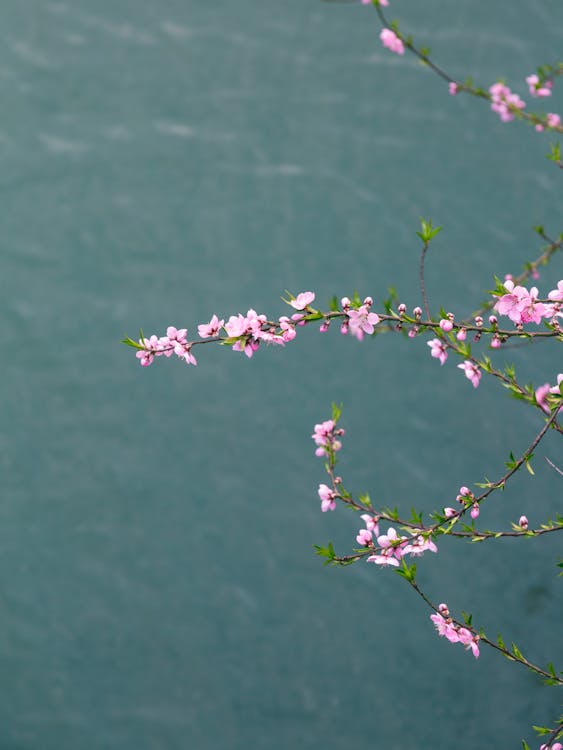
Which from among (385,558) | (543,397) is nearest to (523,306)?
(543,397)

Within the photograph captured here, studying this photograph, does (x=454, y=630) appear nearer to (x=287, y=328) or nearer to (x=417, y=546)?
(x=417, y=546)

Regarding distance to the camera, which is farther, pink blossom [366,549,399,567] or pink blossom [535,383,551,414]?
pink blossom [366,549,399,567]

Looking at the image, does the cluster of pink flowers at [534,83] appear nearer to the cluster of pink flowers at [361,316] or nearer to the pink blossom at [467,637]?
the cluster of pink flowers at [361,316]

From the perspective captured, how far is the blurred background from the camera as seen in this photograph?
3.48 m

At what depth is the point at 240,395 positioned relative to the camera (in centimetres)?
353

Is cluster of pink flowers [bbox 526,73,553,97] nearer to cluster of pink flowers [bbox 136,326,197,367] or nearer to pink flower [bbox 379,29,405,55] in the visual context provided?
pink flower [bbox 379,29,405,55]

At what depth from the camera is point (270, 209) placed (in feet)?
11.6

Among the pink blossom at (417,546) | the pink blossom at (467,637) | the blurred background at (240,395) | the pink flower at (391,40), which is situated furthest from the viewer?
the blurred background at (240,395)

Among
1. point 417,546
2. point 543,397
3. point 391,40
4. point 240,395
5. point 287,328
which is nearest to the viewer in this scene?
point 543,397

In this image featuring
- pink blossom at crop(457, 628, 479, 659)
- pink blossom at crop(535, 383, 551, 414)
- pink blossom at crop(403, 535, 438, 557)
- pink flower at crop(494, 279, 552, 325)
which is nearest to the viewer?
pink blossom at crop(535, 383, 551, 414)

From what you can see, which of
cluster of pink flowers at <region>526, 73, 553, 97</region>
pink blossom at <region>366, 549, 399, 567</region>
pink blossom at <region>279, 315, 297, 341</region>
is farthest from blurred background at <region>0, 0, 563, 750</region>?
pink blossom at <region>279, 315, 297, 341</region>

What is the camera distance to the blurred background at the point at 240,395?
3480 mm

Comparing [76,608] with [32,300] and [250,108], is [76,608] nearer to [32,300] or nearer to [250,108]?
[32,300]

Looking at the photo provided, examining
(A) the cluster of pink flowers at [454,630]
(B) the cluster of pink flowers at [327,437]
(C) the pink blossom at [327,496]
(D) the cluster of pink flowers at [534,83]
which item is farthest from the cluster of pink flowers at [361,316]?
(D) the cluster of pink flowers at [534,83]
